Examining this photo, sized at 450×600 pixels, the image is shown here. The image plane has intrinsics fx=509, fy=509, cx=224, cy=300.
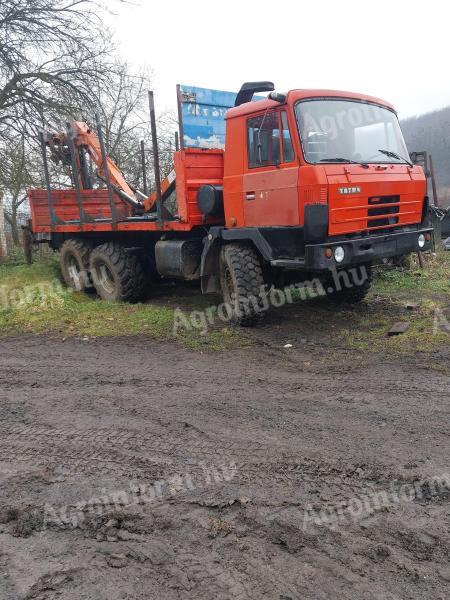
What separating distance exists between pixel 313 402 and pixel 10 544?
249 centimetres

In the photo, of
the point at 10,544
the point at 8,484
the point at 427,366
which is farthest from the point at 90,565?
the point at 427,366

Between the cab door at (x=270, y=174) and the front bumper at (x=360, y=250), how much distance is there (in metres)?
0.46

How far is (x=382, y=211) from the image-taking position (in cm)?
607

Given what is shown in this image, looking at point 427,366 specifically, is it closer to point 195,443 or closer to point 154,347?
point 195,443

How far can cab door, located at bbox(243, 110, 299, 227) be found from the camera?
5.72 m

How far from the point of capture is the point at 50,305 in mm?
8328

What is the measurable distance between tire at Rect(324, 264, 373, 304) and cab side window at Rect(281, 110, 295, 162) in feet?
6.29

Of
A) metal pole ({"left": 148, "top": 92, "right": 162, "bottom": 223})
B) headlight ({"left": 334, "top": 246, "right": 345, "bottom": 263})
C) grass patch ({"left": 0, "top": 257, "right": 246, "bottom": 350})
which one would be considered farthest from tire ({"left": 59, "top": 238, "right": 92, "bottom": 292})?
headlight ({"left": 334, "top": 246, "right": 345, "bottom": 263})

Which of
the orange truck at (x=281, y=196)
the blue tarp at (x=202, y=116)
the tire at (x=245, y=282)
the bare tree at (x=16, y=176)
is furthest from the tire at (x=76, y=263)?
the bare tree at (x=16, y=176)

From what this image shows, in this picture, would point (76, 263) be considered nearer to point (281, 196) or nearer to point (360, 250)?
point (281, 196)

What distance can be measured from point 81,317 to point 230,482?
17.3 feet

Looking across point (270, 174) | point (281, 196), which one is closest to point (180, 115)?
point (270, 174)

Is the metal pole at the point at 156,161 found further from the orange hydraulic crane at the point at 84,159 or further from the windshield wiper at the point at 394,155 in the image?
the windshield wiper at the point at 394,155

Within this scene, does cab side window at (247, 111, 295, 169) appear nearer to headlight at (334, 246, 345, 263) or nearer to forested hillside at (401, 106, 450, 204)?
headlight at (334, 246, 345, 263)
